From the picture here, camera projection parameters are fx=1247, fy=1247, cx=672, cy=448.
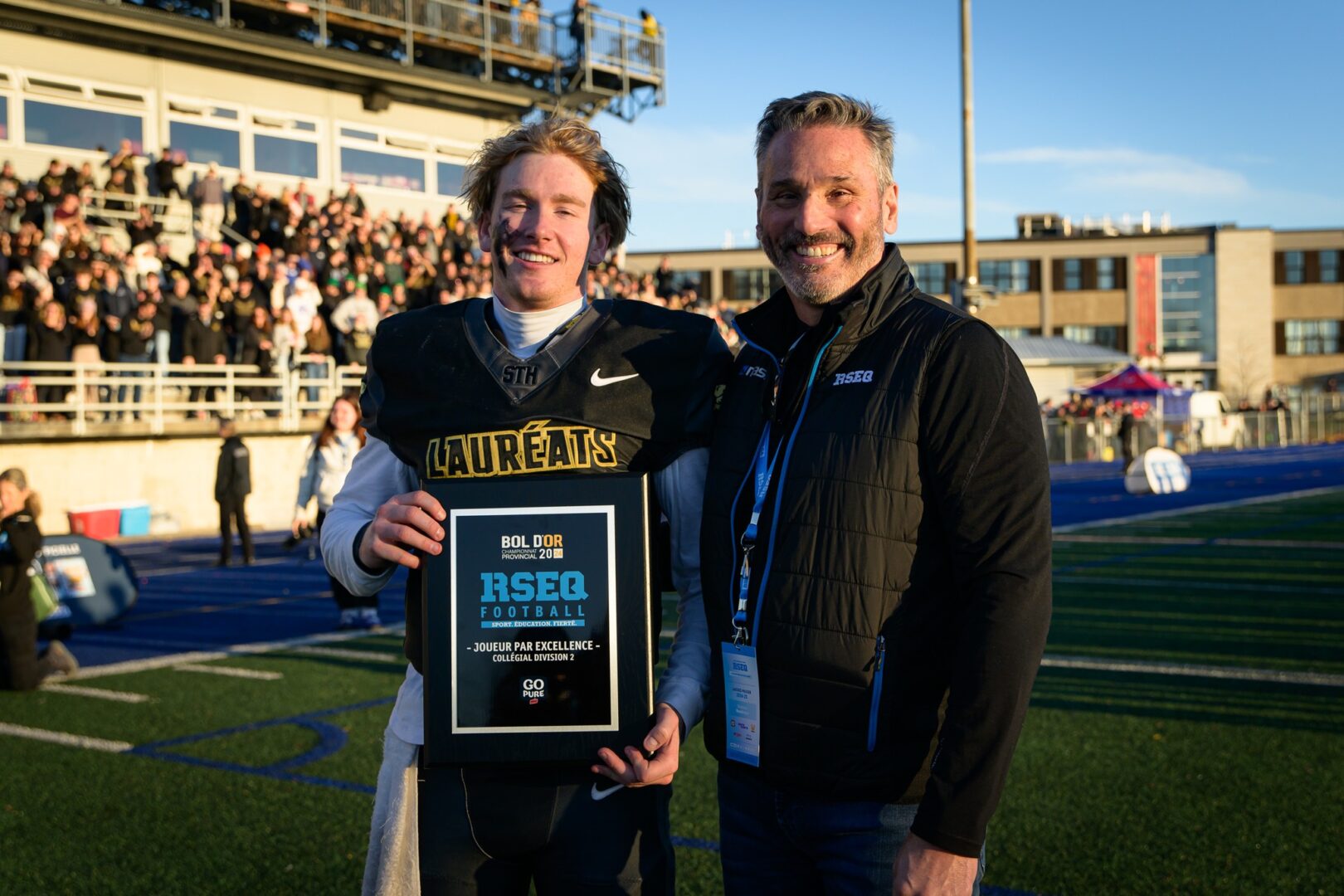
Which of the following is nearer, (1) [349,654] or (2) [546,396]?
(2) [546,396]

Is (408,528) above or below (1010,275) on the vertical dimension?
below

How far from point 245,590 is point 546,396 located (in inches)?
478

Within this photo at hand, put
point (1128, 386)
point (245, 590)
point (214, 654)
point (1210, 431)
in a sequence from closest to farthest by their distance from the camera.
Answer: point (214, 654)
point (245, 590)
point (1128, 386)
point (1210, 431)

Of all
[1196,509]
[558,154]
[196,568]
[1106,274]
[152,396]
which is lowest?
[196,568]

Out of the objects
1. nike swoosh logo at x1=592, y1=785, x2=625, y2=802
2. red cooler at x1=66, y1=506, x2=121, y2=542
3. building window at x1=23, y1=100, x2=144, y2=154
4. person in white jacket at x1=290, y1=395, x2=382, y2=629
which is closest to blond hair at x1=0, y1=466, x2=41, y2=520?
person in white jacket at x1=290, y1=395, x2=382, y2=629

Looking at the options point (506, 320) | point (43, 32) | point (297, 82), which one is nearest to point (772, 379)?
point (506, 320)

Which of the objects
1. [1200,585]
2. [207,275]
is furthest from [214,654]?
[207,275]

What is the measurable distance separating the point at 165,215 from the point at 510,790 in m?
25.8

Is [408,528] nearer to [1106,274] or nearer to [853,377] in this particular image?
[853,377]

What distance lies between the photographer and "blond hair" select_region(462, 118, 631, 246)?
8.60 ft

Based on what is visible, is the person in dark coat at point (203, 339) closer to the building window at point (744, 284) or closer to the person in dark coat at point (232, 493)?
the person in dark coat at point (232, 493)

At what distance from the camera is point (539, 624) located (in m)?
2.44

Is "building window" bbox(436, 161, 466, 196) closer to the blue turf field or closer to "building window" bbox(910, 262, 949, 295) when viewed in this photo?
the blue turf field

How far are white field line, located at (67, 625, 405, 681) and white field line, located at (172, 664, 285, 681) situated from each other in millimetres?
217
